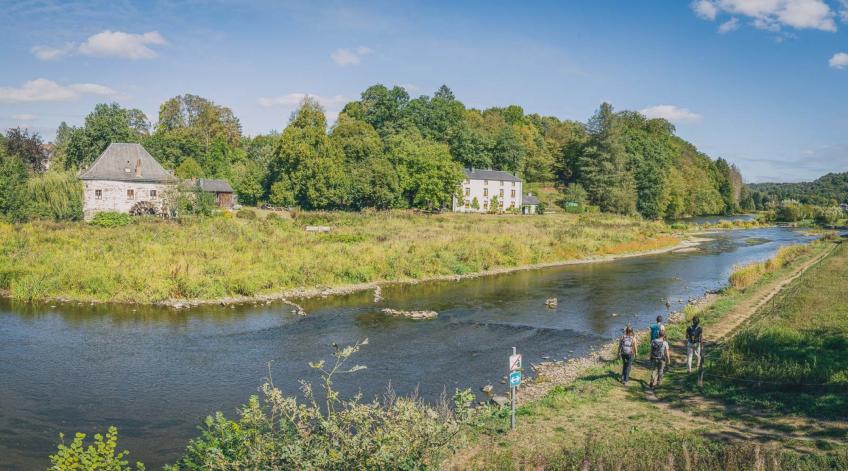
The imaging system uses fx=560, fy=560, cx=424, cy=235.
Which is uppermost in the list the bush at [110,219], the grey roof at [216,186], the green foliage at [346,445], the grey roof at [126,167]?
the grey roof at [126,167]

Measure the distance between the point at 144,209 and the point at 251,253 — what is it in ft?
93.1

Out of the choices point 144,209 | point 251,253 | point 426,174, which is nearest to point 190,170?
point 144,209

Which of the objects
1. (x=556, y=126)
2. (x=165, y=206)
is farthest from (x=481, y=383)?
(x=556, y=126)

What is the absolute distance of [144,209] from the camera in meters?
61.7

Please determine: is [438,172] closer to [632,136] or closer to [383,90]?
[383,90]

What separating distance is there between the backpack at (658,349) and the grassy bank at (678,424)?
1.01 meters

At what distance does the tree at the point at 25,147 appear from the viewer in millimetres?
76812

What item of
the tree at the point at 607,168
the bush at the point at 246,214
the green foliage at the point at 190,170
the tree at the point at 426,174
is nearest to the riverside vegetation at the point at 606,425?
the bush at the point at 246,214

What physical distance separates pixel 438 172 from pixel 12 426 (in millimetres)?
66864

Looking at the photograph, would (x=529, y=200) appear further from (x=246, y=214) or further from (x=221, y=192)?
(x=246, y=214)

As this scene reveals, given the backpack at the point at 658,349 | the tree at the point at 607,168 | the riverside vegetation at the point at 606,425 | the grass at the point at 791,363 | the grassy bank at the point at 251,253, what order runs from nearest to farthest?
the riverside vegetation at the point at 606,425 < the grass at the point at 791,363 < the backpack at the point at 658,349 < the grassy bank at the point at 251,253 < the tree at the point at 607,168

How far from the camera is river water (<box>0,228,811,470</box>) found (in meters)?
17.6

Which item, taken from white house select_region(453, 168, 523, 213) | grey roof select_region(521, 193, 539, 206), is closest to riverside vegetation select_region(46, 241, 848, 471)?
white house select_region(453, 168, 523, 213)

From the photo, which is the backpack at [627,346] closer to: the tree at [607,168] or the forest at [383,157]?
the forest at [383,157]
